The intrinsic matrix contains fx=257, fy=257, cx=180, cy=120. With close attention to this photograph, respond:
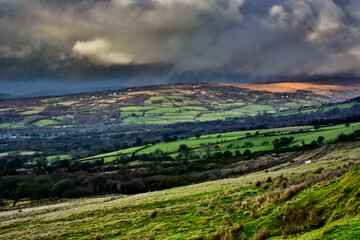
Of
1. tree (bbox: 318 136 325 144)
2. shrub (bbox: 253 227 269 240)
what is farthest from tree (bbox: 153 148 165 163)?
shrub (bbox: 253 227 269 240)

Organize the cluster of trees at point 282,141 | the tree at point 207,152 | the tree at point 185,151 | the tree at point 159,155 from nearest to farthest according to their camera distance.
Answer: the cluster of trees at point 282,141, the tree at point 207,152, the tree at point 185,151, the tree at point 159,155

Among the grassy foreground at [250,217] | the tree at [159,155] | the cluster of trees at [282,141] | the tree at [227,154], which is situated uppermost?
the grassy foreground at [250,217]

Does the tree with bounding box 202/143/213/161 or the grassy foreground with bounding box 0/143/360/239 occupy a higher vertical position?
the grassy foreground with bounding box 0/143/360/239

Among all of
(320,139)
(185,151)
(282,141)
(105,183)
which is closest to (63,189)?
(105,183)

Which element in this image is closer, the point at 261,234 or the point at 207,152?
the point at 261,234

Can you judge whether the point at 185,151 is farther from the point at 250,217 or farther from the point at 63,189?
the point at 250,217

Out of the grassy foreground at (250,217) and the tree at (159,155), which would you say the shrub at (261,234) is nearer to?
the grassy foreground at (250,217)

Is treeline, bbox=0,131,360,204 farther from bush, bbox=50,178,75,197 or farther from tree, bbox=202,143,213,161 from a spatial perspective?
tree, bbox=202,143,213,161

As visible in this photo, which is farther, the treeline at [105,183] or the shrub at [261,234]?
the treeline at [105,183]

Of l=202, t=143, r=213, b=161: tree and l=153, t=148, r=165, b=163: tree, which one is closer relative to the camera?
l=202, t=143, r=213, b=161: tree

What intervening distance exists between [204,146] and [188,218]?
108 m

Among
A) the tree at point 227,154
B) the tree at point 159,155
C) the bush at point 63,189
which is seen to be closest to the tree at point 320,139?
the tree at point 227,154

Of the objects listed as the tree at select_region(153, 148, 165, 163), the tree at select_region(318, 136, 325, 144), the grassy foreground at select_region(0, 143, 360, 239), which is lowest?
the tree at select_region(153, 148, 165, 163)

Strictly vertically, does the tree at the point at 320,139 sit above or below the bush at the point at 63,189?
above
